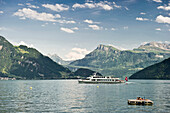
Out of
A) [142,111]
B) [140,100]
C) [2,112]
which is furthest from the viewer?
[140,100]

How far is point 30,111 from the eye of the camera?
70.3 metres

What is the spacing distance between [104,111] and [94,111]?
3.37 m

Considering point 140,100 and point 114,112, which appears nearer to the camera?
point 114,112

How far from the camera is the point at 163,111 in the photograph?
2820 inches

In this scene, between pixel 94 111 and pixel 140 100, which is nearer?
pixel 94 111

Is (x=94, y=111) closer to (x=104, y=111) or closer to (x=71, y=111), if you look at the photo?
(x=104, y=111)

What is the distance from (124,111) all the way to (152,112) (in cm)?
940

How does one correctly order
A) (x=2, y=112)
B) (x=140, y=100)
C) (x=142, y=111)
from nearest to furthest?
(x=2, y=112)
(x=142, y=111)
(x=140, y=100)

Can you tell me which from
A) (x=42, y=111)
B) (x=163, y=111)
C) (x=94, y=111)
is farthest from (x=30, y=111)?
(x=163, y=111)

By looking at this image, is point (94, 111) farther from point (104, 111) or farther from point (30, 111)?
point (30, 111)

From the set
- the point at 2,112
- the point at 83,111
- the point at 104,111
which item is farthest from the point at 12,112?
the point at 104,111

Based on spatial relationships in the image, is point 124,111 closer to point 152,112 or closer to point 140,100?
point 152,112

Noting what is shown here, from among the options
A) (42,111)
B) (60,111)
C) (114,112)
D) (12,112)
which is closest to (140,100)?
(114,112)

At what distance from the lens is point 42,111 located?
7000 centimetres
